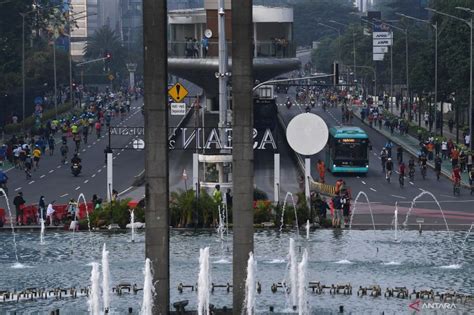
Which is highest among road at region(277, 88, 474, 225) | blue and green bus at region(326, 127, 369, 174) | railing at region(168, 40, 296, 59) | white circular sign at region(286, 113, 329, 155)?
railing at region(168, 40, 296, 59)

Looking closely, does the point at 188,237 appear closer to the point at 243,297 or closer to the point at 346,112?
the point at 243,297

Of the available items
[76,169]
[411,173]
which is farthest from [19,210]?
[411,173]

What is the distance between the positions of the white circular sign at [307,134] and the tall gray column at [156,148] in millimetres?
26502

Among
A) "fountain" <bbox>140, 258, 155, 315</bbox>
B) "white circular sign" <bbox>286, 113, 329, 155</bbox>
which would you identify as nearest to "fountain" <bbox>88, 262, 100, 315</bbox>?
"fountain" <bbox>140, 258, 155, 315</bbox>

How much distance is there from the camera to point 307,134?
208ft

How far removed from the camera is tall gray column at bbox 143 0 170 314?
36.6 m

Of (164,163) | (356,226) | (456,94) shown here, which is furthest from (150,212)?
(456,94)

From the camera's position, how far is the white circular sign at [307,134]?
2486 inches

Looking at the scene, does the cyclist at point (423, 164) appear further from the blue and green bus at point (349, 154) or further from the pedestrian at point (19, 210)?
the pedestrian at point (19, 210)

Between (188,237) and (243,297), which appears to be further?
(188,237)

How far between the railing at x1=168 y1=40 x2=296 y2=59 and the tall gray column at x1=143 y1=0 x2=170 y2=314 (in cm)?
6578

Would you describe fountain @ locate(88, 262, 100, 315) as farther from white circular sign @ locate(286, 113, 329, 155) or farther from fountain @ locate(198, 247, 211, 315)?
white circular sign @ locate(286, 113, 329, 155)

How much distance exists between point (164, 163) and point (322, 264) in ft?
42.5

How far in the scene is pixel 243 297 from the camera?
37.2 meters
